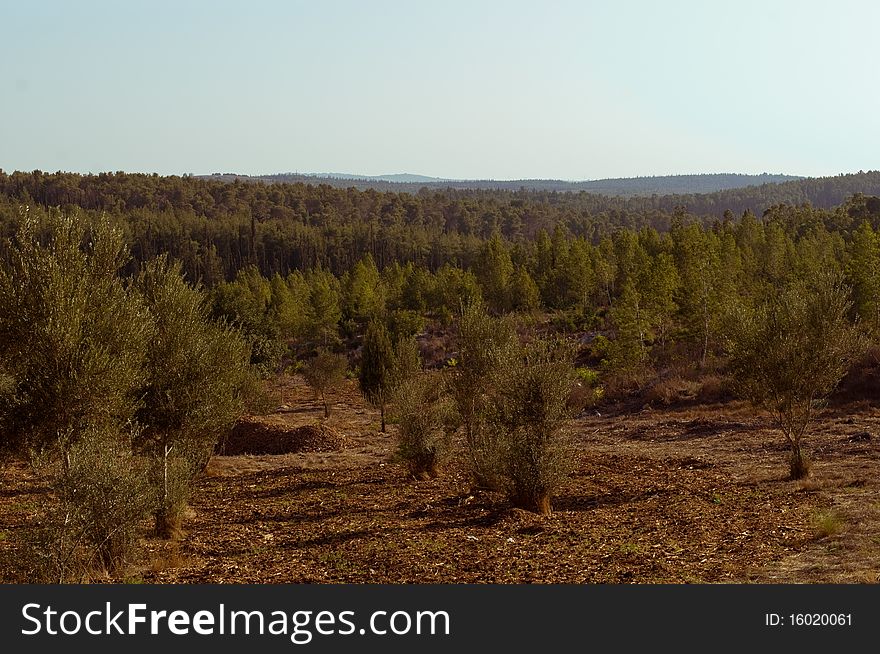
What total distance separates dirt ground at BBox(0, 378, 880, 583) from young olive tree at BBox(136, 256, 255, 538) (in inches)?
58.1

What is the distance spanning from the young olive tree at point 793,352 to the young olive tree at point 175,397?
51.5ft

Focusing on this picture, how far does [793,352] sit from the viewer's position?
843 inches

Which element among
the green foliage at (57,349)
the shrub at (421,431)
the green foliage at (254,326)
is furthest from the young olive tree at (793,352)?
the green foliage at (254,326)

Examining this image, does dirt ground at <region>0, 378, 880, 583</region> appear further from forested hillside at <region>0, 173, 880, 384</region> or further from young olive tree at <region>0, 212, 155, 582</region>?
forested hillside at <region>0, 173, 880, 384</region>

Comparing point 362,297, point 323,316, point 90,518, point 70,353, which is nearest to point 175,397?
point 70,353

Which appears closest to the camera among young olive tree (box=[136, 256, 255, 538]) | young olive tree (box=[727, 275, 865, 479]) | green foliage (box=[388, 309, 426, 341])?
young olive tree (box=[136, 256, 255, 538])

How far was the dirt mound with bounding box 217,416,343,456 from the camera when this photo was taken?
35594 mm

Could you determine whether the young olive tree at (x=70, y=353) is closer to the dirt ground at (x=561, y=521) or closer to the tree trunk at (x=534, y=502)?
the dirt ground at (x=561, y=521)

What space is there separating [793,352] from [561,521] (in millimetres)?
9040

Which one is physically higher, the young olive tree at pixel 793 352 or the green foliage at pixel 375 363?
the young olive tree at pixel 793 352

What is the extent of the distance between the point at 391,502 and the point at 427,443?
395cm

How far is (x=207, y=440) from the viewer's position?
1939 cm

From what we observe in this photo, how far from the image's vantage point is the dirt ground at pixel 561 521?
14141 mm

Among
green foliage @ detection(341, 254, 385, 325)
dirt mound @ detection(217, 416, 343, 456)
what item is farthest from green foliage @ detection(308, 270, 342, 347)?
dirt mound @ detection(217, 416, 343, 456)
